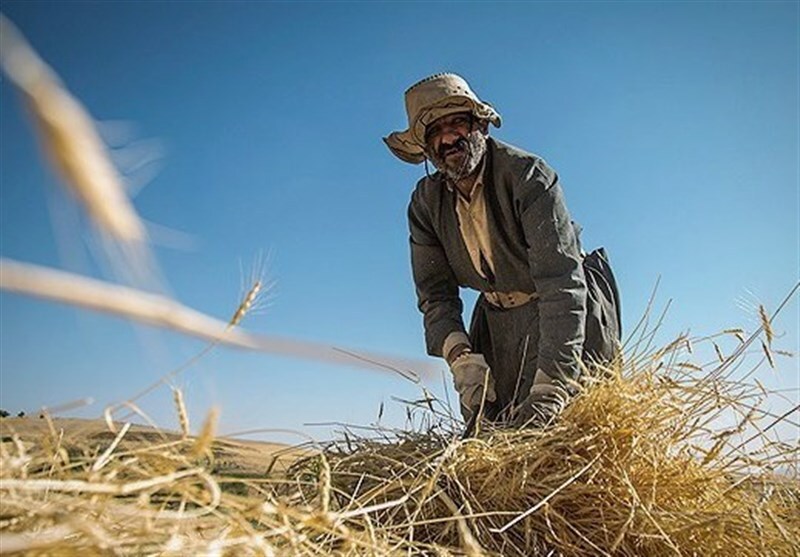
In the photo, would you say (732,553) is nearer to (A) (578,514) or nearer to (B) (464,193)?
(A) (578,514)

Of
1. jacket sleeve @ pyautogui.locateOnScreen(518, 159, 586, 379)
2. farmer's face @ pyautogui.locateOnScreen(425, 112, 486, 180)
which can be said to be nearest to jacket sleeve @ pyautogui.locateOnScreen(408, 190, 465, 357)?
farmer's face @ pyautogui.locateOnScreen(425, 112, 486, 180)

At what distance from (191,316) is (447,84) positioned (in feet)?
5.71

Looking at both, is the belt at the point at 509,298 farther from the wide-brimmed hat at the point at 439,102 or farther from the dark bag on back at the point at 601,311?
the wide-brimmed hat at the point at 439,102

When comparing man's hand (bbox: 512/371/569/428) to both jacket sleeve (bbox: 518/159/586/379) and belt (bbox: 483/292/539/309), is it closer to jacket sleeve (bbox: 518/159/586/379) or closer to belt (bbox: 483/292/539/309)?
jacket sleeve (bbox: 518/159/586/379)

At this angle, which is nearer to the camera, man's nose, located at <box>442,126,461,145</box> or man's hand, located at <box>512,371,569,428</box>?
man's hand, located at <box>512,371,569,428</box>

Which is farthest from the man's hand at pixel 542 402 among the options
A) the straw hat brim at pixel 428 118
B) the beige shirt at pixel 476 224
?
the straw hat brim at pixel 428 118

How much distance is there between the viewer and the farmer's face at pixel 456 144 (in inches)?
76.7

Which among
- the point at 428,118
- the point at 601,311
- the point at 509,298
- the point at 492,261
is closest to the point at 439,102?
the point at 428,118

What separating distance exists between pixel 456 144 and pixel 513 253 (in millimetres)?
311

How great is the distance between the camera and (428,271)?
7.34 ft

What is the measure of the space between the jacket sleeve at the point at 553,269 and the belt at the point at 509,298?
0.16 m

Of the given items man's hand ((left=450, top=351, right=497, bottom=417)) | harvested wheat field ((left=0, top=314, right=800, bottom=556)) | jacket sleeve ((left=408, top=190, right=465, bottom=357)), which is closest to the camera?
harvested wheat field ((left=0, top=314, right=800, bottom=556))

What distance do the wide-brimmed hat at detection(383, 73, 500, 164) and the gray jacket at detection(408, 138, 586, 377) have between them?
3.7 inches

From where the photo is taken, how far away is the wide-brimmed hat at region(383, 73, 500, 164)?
1.96m
